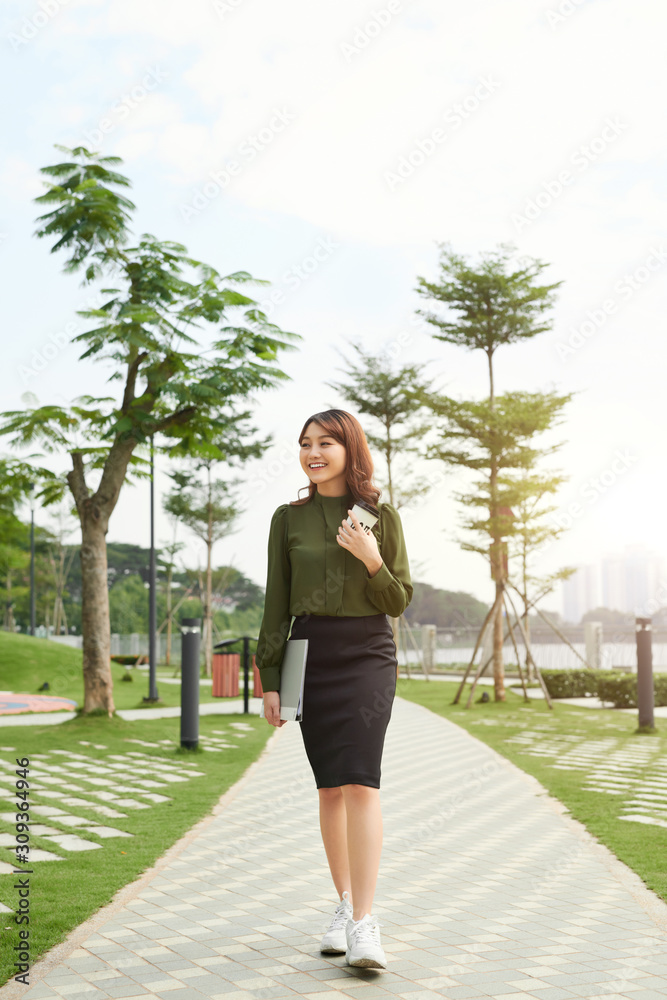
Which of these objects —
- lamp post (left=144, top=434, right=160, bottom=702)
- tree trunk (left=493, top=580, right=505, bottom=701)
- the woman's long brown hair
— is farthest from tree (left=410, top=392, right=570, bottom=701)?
the woman's long brown hair

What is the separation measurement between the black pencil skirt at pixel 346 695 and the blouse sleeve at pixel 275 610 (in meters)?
0.10

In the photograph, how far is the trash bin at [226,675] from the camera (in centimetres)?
1523

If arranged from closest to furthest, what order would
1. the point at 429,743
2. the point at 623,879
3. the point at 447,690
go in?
1. the point at 623,879
2. the point at 429,743
3. the point at 447,690

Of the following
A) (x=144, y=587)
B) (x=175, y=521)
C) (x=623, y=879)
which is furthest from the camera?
(x=144, y=587)

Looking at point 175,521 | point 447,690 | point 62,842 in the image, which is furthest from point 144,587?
point 62,842

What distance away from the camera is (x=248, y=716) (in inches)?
548

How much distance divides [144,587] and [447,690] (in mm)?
37214

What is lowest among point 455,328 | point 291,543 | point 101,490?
point 291,543

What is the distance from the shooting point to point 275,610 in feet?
10.5

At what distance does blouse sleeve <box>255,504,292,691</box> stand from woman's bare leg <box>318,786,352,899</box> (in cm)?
41

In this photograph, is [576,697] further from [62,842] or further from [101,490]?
[62,842]

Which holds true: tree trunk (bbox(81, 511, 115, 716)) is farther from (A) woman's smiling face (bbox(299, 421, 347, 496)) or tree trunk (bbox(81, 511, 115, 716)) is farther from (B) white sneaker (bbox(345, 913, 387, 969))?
(B) white sneaker (bbox(345, 913, 387, 969))

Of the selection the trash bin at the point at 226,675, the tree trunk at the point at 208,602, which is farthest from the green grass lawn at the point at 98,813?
the tree trunk at the point at 208,602

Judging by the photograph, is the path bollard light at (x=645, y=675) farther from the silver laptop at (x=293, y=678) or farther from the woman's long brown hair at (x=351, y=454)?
the silver laptop at (x=293, y=678)
